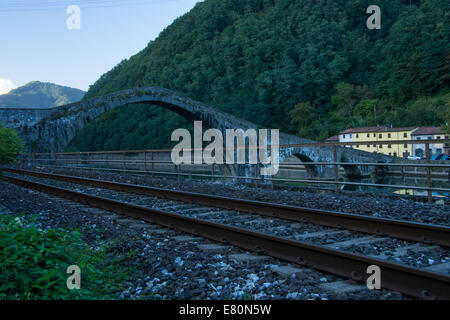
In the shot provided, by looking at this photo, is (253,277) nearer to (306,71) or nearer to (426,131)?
(426,131)

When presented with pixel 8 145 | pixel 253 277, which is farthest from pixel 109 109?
pixel 253 277

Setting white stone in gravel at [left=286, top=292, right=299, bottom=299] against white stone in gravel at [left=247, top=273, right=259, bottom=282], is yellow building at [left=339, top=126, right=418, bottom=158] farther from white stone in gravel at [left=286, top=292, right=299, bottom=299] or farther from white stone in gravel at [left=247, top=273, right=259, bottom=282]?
white stone in gravel at [left=286, top=292, right=299, bottom=299]

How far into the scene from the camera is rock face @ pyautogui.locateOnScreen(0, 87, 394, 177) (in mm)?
32625

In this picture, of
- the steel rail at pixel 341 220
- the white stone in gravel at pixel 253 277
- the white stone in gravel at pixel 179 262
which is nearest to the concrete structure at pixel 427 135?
the steel rail at pixel 341 220

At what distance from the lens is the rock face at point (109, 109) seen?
107ft

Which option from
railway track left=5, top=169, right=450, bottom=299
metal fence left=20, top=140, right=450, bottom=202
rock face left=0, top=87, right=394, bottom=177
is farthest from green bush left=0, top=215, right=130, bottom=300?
rock face left=0, top=87, right=394, bottom=177

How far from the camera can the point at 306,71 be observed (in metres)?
76.3

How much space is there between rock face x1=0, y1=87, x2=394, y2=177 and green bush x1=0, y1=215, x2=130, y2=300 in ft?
78.5

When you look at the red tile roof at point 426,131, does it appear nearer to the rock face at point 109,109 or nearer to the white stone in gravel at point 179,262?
the rock face at point 109,109

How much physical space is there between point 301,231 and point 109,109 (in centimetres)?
3655

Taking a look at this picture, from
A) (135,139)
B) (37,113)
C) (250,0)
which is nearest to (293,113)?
(135,139)

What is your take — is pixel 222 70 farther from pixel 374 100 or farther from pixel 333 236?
pixel 333 236

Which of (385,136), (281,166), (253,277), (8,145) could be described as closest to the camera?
(253,277)

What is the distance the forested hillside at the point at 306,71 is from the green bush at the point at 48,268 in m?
55.7
